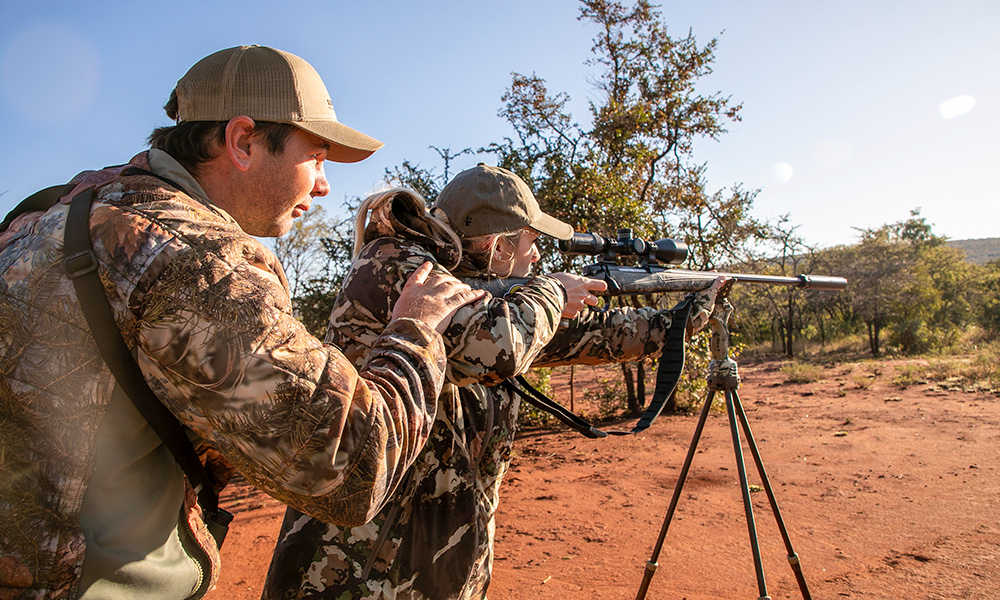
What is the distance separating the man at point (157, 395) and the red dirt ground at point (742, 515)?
3.72m

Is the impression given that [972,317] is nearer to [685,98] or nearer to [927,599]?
[685,98]

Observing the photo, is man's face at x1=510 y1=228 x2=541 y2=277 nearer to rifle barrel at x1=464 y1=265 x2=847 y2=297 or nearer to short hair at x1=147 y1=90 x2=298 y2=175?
rifle barrel at x1=464 y1=265 x2=847 y2=297

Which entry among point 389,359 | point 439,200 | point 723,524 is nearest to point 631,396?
point 723,524

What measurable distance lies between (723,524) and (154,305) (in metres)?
5.65

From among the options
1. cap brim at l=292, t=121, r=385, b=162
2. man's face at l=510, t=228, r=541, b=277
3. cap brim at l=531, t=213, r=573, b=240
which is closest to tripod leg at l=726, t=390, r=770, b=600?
cap brim at l=531, t=213, r=573, b=240

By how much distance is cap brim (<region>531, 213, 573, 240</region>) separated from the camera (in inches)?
99.1

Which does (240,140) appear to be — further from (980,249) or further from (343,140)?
A: (980,249)

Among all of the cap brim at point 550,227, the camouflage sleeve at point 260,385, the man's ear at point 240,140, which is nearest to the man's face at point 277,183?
the man's ear at point 240,140

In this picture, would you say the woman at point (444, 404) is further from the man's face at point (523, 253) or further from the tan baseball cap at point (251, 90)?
the tan baseball cap at point (251, 90)

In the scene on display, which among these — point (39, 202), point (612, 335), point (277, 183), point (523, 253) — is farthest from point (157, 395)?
point (612, 335)

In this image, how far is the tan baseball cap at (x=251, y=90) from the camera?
1.40 m

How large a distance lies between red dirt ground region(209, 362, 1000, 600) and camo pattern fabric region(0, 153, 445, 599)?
3.81 metres

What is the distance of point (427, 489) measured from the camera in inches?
80.4

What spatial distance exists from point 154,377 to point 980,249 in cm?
11402
